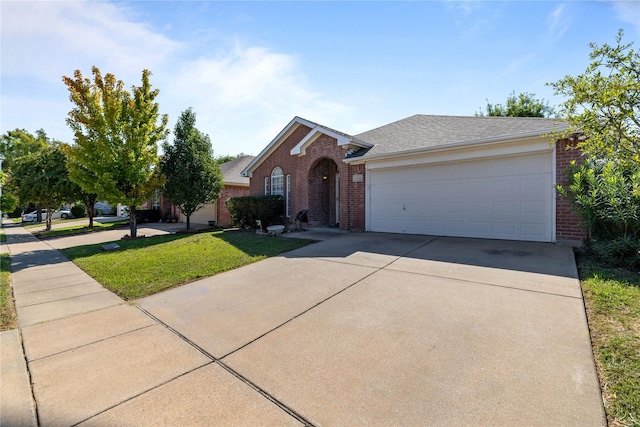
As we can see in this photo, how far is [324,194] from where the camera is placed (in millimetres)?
13641

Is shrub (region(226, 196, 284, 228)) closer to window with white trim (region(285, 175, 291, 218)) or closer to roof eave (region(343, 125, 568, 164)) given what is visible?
window with white trim (region(285, 175, 291, 218))

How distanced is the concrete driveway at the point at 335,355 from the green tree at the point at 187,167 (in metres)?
9.48

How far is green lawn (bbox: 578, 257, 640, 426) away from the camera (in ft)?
7.00


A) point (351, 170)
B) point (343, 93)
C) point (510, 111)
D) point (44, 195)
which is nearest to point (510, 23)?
point (343, 93)

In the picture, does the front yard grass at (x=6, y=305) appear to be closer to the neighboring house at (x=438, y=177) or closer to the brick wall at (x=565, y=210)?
the neighboring house at (x=438, y=177)

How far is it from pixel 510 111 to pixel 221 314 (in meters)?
33.0

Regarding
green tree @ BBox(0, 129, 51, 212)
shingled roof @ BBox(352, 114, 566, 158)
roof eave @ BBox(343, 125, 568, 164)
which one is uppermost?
green tree @ BBox(0, 129, 51, 212)

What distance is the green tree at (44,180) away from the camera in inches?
670

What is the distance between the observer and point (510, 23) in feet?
21.4

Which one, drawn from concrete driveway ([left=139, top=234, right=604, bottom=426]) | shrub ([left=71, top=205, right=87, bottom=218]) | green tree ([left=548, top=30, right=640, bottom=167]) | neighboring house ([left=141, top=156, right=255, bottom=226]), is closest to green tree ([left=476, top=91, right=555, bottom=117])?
neighboring house ([left=141, top=156, right=255, bottom=226])

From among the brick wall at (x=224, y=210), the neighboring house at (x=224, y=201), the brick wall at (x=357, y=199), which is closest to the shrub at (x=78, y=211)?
the neighboring house at (x=224, y=201)

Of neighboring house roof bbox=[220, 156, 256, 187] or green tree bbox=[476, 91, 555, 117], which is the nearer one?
neighboring house roof bbox=[220, 156, 256, 187]

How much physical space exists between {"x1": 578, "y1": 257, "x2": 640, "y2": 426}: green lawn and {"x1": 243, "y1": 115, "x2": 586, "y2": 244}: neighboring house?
248cm

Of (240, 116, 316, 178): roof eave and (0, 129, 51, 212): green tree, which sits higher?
(0, 129, 51, 212): green tree
